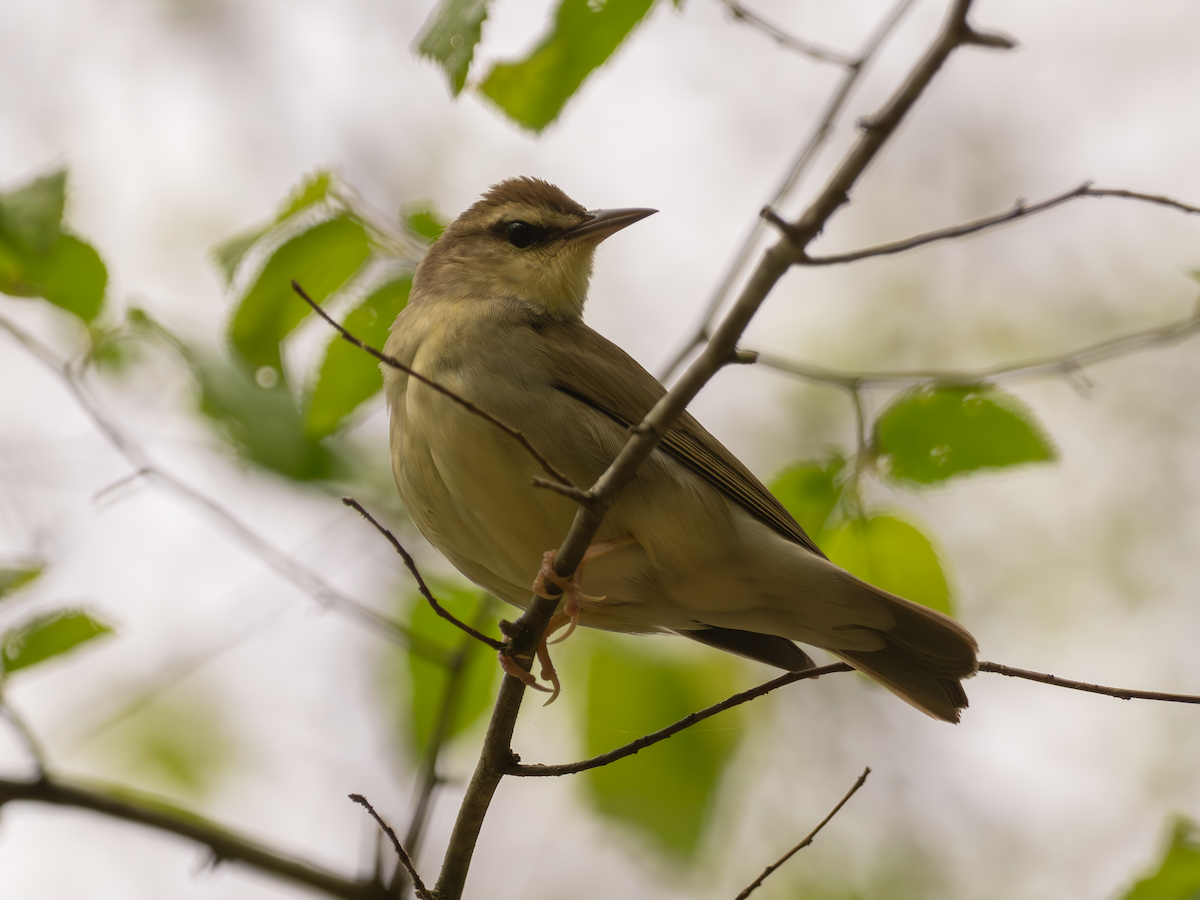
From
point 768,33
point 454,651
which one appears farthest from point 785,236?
point 454,651

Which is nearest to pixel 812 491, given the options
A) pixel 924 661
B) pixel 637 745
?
pixel 924 661

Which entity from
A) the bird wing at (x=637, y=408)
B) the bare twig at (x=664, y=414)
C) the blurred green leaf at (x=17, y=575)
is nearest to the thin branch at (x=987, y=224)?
the bare twig at (x=664, y=414)

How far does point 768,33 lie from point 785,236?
1376mm

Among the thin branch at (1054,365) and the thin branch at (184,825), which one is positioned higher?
the thin branch at (1054,365)

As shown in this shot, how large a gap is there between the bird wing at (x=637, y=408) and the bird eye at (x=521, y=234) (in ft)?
1.57

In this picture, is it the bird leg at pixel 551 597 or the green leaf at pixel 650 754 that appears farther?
the green leaf at pixel 650 754

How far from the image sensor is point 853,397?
11.0 feet

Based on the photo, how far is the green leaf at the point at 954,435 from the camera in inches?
115

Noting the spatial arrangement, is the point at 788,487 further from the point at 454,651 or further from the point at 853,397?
the point at 454,651

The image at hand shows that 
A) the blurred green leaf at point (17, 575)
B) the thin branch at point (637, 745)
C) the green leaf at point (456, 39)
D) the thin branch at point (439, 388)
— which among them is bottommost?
the blurred green leaf at point (17, 575)

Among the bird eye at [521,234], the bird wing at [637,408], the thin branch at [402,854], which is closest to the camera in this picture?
the thin branch at [402,854]

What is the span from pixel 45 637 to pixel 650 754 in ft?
6.63

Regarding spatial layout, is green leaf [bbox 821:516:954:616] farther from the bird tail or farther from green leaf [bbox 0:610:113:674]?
green leaf [bbox 0:610:113:674]

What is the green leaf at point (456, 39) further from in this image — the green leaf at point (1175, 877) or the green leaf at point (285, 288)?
the green leaf at point (1175, 877)
